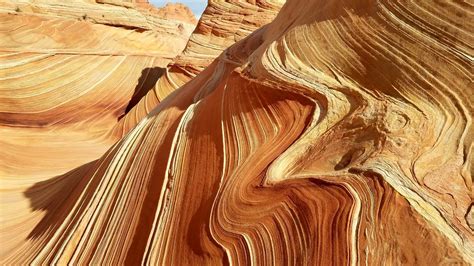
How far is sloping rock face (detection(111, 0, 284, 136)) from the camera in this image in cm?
827

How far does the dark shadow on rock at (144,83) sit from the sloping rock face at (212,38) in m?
1.38

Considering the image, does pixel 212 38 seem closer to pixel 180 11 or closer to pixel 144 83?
pixel 144 83

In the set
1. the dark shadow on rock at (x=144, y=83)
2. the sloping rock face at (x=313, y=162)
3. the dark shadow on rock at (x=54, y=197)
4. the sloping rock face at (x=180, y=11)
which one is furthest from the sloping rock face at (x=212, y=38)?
the sloping rock face at (x=180, y=11)

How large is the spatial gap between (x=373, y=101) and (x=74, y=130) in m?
Answer: 6.90

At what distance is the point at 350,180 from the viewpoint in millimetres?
2570

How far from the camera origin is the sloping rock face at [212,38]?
8273 millimetres

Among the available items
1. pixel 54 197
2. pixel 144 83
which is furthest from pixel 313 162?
pixel 144 83

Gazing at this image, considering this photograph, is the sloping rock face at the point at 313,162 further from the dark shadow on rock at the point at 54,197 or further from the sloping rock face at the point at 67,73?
the sloping rock face at the point at 67,73

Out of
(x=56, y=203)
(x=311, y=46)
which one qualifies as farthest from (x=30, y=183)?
(x=311, y=46)

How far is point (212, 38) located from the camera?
8.46 metres

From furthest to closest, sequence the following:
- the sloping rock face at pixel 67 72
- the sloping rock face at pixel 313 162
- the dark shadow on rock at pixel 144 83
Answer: the dark shadow on rock at pixel 144 83 < the sloping rock face at pixel 67 72 < the sloping rock face at pixel 313 162

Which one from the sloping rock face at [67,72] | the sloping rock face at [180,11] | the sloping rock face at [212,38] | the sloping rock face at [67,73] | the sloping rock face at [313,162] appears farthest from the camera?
the sloping rock face at [180,11]

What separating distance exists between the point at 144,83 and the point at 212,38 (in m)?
2.42

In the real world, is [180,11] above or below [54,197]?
above
